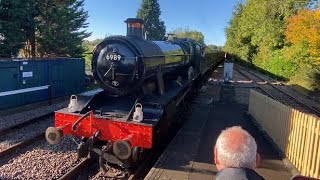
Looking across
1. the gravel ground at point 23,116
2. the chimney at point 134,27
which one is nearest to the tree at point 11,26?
the gravel ground at point 23,116

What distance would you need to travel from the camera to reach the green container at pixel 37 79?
1250cm

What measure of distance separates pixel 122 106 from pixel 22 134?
142 inches

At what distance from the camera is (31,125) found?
34.4ft

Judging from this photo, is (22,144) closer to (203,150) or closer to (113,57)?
(113,57)

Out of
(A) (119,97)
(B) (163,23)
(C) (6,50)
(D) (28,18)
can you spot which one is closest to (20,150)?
(A) (119,97)

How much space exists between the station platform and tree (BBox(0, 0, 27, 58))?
36.9ft

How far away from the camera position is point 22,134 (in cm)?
948

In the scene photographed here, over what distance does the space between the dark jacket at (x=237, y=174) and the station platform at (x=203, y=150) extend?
412 centimetres

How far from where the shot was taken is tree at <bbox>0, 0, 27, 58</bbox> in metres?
17.7

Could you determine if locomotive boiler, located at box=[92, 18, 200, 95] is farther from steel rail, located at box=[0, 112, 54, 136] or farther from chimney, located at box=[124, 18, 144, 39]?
steel rail, located at box=[0, 112, 54, 136]

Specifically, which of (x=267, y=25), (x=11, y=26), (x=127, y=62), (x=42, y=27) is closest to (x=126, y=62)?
(x=127, y=62)

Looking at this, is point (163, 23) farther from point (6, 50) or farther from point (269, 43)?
point (6, 50)

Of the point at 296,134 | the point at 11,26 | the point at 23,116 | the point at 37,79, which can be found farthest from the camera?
the point at 11,26

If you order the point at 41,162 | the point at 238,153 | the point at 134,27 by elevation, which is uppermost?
the point at 134,27
